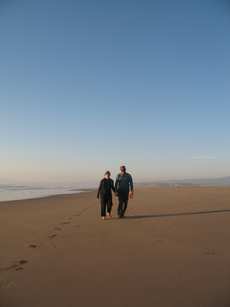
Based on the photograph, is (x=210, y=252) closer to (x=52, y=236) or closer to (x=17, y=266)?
(x=17, y=266)

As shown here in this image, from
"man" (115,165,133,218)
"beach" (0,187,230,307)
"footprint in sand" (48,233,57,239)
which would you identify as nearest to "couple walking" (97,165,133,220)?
"man" (115,165,133,218)

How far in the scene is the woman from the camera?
44.2ft

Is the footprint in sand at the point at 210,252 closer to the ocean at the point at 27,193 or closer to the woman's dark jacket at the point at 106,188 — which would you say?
the woman's dark jacket at the point at 106,188

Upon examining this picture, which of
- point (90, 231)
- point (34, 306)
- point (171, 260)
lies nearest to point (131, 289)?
point (34, 306)

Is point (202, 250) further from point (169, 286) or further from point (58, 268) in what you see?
point (58, 268)

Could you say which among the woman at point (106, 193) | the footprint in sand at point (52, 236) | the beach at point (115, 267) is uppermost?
the woman at point (106, 193)

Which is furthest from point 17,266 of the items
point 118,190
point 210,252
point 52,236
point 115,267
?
point 118,190

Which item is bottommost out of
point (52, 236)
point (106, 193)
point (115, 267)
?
point (115, 267)

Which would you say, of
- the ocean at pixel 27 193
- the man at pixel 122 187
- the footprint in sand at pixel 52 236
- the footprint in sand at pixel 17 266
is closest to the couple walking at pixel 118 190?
the man at pixel 122 187

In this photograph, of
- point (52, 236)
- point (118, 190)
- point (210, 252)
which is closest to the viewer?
point (210, 252)

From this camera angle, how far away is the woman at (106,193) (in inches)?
531

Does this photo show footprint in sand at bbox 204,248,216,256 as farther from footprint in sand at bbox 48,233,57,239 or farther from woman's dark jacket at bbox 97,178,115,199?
woman's dark jacket at bbox 97,178,115,199

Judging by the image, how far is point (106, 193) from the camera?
1357 cm

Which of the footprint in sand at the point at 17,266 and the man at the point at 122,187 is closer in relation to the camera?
the footprint in sand at the point at 17,266
